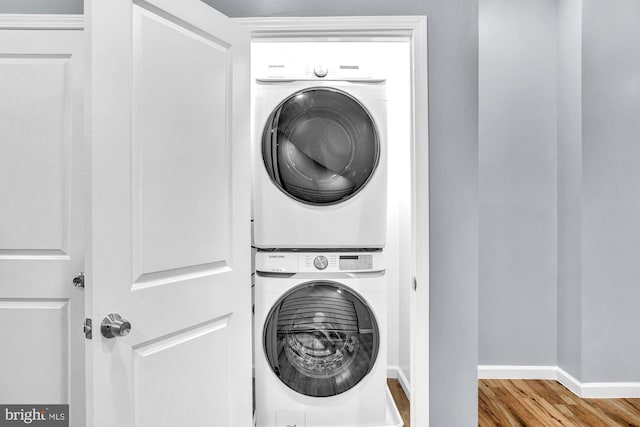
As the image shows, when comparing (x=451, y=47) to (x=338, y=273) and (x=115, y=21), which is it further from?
(x=115, y=21)

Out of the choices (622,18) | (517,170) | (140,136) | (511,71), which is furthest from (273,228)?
(622,18)

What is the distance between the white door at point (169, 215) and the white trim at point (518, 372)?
6.41ft

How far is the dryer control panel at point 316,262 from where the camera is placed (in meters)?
2.04

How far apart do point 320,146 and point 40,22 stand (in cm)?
130

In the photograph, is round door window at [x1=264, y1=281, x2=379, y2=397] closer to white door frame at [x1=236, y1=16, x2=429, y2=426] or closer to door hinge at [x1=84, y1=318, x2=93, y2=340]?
white door frame at [x1=236, y1=16, x2=429, y2=426]

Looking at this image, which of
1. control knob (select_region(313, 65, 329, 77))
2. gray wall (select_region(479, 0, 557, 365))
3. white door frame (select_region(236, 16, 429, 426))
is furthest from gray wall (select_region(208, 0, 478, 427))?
gray wall (select_region(479, 0, 557, 365))

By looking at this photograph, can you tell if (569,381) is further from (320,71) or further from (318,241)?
(320,71)

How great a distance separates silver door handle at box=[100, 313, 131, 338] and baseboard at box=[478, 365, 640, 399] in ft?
8.47

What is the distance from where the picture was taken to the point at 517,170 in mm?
3035

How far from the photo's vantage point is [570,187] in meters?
2.86

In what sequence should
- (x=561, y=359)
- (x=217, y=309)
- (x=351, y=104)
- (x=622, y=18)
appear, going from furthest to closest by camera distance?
(x=561, y=359)
(x=622, y=18)
(x=351, y=104)
(x=217, y=309)

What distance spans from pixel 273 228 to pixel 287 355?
61 cm

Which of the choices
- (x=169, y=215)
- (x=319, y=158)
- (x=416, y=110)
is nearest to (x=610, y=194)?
(x=416, y=110)

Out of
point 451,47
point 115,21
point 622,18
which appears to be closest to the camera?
point 115,21
